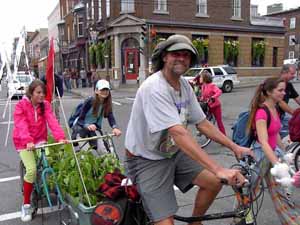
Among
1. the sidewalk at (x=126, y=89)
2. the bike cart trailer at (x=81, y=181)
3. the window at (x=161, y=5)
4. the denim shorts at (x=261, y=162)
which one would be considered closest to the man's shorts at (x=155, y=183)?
the bike cart trailer at (x=81, y=181)

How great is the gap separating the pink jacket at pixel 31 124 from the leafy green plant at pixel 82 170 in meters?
0.31

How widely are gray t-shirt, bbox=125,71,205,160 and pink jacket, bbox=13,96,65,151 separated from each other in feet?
6.44

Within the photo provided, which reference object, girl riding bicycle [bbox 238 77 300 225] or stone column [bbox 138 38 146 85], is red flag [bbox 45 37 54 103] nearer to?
girl riding bicycle [bbox 238 77 300 225]

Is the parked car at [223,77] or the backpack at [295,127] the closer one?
the backpack at [295,127]

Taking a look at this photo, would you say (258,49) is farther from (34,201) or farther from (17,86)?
(34,201)

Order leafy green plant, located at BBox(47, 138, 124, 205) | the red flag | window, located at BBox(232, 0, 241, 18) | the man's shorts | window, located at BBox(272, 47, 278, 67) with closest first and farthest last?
the man's shorts
leafy green plant, located at BBox(47, 138, 124, 205)
the red flag
window, located at BBox(232, 0, 241, 18)
window, located at BBox(272, 47, 278, 67)

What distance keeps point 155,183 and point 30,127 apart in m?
2.43

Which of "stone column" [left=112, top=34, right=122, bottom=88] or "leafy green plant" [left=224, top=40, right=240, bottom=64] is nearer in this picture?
"stone column" [left=112, top=34, right=122, bottom=88]

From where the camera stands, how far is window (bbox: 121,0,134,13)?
3034cm

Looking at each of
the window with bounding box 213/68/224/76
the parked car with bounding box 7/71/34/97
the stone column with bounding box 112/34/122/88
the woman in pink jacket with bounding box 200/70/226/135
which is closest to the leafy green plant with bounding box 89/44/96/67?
the stone column with bounding box 112/34/122/88

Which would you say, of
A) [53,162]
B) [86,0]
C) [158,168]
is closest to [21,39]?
[53,162]

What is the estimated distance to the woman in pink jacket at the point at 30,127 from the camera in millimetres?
4523

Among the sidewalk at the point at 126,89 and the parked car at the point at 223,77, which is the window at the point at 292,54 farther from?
the parked car at the point at 223,77

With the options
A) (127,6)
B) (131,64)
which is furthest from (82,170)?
(127,6)
